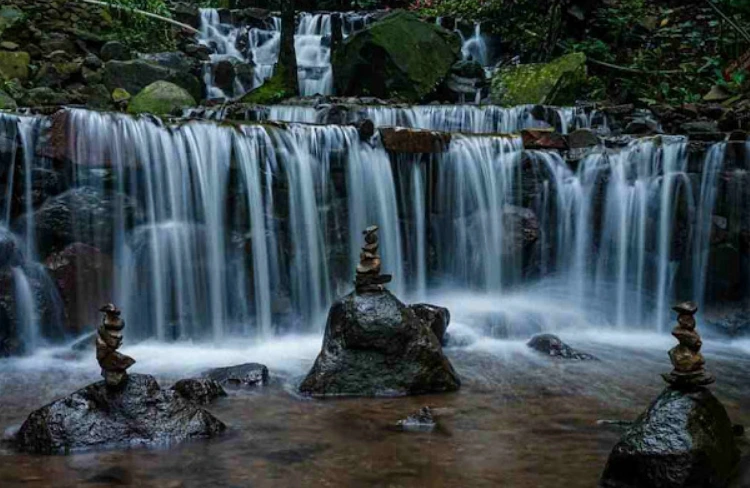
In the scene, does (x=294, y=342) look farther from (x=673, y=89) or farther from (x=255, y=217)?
(x=673, y=89)

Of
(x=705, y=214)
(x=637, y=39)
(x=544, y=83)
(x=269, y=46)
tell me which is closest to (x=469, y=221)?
(x=705, y=214)

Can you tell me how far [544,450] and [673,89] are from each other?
1242 cm

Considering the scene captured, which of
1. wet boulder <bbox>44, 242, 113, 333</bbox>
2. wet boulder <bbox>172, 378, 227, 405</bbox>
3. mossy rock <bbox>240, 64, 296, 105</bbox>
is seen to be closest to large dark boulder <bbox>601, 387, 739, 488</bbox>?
wet boulder <bbox>172, 378, 227, 405</bbox>

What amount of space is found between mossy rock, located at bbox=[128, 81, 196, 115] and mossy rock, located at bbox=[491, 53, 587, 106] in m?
5.79

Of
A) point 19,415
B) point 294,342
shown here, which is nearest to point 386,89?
point 294,342

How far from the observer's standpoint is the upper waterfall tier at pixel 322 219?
923cm

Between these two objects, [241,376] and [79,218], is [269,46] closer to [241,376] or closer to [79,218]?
[79,218]

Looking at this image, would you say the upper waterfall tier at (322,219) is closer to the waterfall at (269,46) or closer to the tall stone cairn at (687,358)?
the tall stone cairn at (687,358)

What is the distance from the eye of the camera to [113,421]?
559 centimetres

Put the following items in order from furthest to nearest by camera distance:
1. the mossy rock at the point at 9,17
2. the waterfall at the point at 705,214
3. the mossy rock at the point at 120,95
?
the mossy rock at the point at 9,17 < the mossy rock at the point at 120,95 < the waterfall at the point at 705,214

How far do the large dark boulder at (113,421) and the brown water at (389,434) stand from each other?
0.13m

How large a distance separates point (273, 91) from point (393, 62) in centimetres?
234

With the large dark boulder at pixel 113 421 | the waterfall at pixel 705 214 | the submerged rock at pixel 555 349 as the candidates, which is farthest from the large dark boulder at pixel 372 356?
the waterfall at pixel 705 214

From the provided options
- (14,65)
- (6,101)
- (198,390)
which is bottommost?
(198,390)
